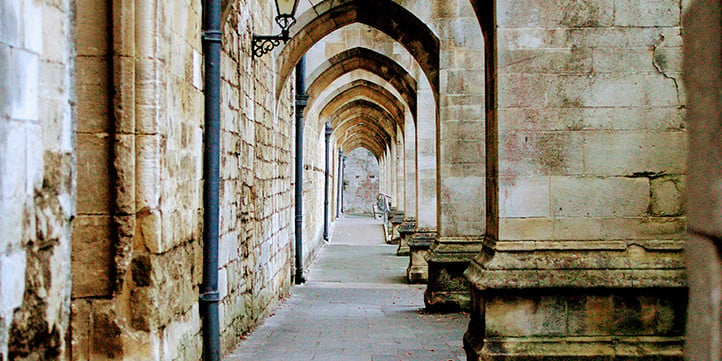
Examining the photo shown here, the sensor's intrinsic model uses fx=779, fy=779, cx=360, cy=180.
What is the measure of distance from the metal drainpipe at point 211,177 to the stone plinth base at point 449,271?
458 centimetres

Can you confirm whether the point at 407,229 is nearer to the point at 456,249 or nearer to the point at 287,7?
the point at 456,249

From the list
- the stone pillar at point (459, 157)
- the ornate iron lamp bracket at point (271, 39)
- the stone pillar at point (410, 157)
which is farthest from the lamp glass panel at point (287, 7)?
the stone pillar at point (410, 157)

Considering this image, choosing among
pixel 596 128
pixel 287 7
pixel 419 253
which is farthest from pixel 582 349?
pixel 419 253

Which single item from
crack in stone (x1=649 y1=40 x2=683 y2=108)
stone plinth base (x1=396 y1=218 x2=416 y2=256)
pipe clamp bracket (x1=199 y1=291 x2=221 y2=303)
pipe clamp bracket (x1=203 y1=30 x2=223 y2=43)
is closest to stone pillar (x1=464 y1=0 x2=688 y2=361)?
crack in stone (x1=649 y1=40 x2=683 y2=108)

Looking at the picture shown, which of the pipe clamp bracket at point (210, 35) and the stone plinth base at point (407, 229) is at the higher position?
the pipe clamp bracket at point (210, 35)

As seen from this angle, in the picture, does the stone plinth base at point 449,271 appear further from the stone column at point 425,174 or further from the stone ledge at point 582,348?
the stone ledge at point 582,348

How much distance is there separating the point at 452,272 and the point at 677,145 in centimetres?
504

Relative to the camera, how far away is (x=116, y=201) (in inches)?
147

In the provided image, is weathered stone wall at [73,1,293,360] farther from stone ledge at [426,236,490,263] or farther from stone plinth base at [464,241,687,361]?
stone ledge at [426,236,490,263]

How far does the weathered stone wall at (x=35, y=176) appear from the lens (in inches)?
95.5

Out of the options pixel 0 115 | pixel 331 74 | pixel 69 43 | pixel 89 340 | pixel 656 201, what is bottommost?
pixel 89 340

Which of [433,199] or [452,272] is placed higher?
[433,199]

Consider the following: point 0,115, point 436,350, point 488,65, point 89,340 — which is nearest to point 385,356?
point 436,350

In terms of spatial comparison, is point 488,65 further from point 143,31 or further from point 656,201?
point 143,31
